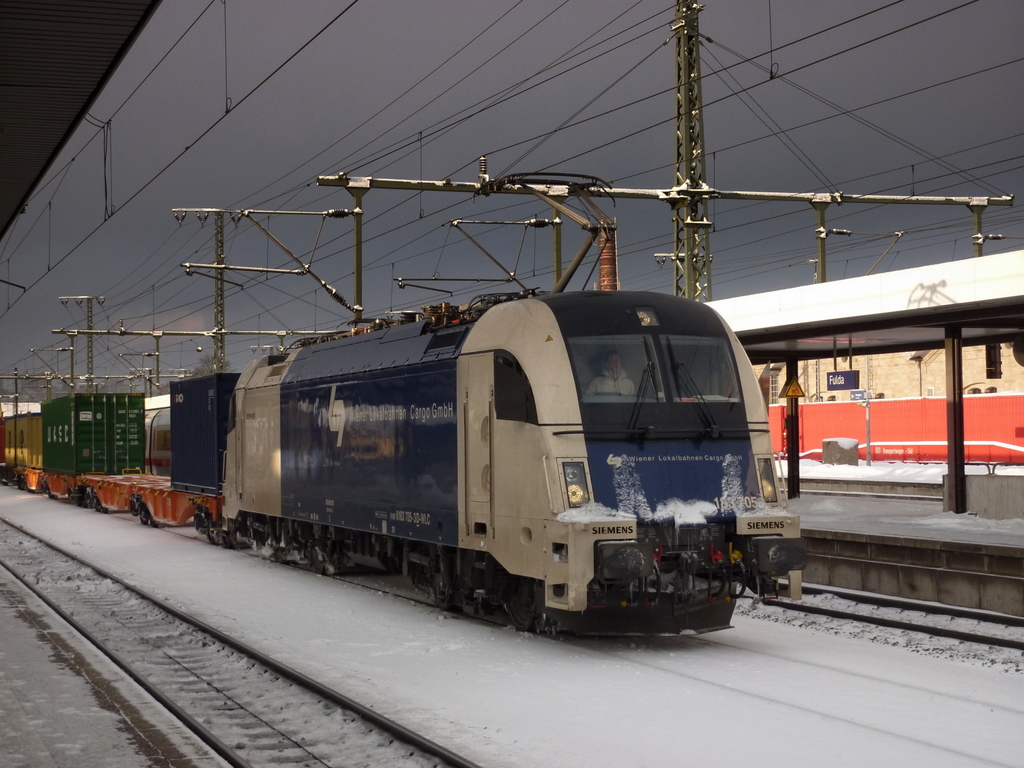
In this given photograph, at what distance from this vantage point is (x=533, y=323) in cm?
1114

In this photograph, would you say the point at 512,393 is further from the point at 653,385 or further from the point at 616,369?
the point at 653,385

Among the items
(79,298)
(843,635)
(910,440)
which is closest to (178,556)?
(843,635)

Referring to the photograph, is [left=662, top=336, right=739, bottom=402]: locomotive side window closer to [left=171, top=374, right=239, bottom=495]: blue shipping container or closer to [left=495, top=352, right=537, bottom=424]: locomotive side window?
[left=495, top=352, right=537, bottom=424]: locomotive side window

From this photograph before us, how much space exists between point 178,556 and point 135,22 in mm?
11892

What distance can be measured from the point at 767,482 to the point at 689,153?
27.2ft

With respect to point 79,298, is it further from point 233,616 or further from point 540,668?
point 540,668

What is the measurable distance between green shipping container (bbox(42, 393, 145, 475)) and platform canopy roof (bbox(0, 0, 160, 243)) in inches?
705

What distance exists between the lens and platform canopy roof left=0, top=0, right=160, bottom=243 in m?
11.0

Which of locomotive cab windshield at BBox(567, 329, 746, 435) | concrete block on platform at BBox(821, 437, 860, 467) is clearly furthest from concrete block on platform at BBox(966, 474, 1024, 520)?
concrete block on platform at BBox(821, 437, 860, 467)

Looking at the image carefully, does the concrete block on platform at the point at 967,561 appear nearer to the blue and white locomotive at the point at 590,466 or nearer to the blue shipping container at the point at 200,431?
the blue and white locomotive at the point at 590,466

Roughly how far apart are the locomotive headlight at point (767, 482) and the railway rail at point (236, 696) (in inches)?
191

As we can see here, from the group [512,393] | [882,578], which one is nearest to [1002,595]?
[882,578]

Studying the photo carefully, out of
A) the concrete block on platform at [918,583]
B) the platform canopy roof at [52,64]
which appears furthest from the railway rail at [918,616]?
the platform canopy roof at [52,64]

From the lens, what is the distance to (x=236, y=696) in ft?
30.0
